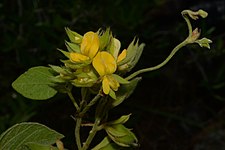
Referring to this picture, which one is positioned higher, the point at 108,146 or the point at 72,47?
the point at 72,47

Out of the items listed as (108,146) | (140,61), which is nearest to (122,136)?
(108,146)

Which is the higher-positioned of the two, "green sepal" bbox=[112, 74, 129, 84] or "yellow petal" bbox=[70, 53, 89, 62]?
"yellow petal" bbox=[70, 53, 89, 62]

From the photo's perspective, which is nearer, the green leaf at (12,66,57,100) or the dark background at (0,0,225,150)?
the green leaf at (12,66,57,100)

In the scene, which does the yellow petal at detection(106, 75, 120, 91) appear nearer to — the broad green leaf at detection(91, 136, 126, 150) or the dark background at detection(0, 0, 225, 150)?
the broad green leaf at detection(91, 136, 126, 150)

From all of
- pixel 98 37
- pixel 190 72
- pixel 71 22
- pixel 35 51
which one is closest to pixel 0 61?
pixel 35 51

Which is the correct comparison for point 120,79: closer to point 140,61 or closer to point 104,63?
point 104,63

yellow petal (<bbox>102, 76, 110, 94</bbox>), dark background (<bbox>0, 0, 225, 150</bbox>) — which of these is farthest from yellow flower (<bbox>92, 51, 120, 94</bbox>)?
dark background (<bbox>0, 0, 225, 150</bbox>)

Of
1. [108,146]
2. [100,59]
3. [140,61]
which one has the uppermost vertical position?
[100,59]
